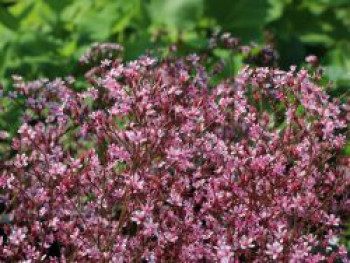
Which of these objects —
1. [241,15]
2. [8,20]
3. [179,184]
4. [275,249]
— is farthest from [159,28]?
[275,249]

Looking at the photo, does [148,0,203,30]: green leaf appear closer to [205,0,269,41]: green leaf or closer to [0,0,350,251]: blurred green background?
[0,0,350,251]: blurred green background

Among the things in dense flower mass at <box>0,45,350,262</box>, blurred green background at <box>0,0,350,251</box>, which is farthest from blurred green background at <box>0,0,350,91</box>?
dense flower mass at <box>0,45,350,262</box>

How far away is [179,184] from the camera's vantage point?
3338mm

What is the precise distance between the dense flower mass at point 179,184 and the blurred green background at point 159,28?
7.60 ft

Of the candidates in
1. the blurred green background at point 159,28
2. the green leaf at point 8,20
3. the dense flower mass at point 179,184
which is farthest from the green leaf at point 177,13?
the dense flower mass at point 179,184

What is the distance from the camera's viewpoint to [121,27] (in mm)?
7117

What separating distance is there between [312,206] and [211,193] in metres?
0.42

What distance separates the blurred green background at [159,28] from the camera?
21.1ft

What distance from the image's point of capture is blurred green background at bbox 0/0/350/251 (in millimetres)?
6438

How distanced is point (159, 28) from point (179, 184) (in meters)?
4.00

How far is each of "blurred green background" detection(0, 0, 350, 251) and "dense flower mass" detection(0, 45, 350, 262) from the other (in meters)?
2.32

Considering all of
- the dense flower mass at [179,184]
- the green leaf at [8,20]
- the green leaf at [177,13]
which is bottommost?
the dense flower mass at [179,184]

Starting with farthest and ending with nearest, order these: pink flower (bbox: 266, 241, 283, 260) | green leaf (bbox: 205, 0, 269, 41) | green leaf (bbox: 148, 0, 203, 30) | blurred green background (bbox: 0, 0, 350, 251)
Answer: green leaf (bbox: 205, 0, 269, 41) < green leaf (bbox: 148, 0, 203, 30) < blurred green background (bbox: 0, 0, 350, 251) < pink flower (bbox: 266, 241, 283, 260)

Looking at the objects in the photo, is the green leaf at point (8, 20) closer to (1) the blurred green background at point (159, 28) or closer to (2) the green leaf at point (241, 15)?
(1) the blurred green background at point (159, 28)
